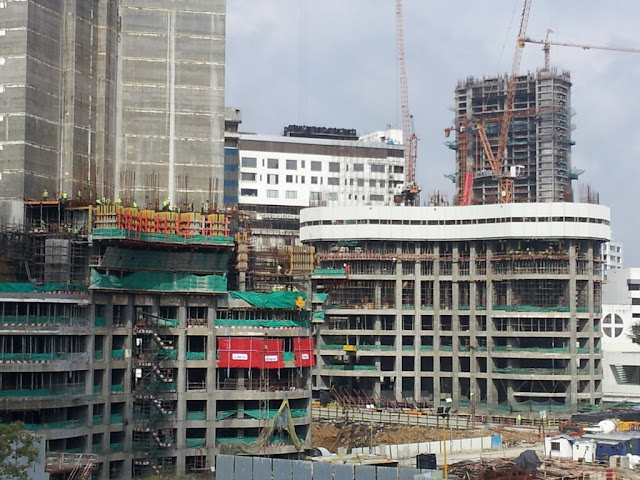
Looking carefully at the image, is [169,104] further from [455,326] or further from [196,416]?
[455,326]

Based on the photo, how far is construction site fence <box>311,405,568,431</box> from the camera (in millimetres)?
166250

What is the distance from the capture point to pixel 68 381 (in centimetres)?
12056

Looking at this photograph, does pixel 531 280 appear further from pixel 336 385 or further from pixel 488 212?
pixel 336 385

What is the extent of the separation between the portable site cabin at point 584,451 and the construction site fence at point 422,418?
3205 centimetres

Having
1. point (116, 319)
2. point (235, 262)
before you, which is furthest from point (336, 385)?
point (116, 319)

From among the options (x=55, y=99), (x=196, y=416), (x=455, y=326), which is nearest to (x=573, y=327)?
(x=455, y=326)

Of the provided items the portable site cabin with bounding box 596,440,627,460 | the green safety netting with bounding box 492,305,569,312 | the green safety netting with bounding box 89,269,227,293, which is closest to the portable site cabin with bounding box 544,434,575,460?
the portable site cabin with bounding box 596,440,627,460

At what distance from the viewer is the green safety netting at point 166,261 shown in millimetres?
126188

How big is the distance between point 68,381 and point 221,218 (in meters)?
24.5

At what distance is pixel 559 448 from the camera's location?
13325 centimetres

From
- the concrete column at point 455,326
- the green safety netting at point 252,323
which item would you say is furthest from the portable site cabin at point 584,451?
the concrete column at point 455,326

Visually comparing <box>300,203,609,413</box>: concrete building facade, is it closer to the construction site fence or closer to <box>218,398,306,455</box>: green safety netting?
the construction site fence

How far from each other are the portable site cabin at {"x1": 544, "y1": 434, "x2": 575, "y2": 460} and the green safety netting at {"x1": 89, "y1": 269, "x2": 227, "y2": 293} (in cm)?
3881

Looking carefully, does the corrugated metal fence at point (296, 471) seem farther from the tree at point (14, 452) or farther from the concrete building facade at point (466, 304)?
the concrete building facade at point (466, 304)
